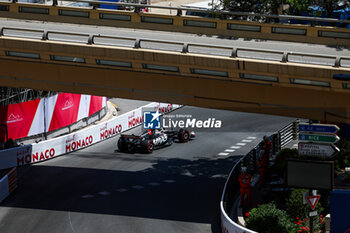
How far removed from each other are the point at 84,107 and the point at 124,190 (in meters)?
15.7

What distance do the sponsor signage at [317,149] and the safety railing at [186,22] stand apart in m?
8.58

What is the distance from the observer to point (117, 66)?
27.0 meters

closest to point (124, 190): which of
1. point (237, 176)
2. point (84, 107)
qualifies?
point (237, 176)

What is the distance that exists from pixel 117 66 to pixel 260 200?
834cm

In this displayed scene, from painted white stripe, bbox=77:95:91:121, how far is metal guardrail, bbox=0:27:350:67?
15314 millimetres

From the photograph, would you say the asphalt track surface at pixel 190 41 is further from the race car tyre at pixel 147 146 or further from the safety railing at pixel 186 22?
the race car tyre at pixel 147 146

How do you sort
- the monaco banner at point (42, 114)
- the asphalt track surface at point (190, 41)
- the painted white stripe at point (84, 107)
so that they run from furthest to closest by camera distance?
the painted white stripe at point (84, 107) < the monaco banner at point (42, 114) < the asphalt track surface at point (190, 41)

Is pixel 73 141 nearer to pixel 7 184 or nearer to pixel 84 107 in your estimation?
pixel 84 107

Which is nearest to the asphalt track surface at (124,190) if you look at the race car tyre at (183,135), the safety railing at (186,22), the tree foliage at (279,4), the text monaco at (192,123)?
the race car tyre at (183,135)

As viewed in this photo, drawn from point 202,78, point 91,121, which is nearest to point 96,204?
point 202,78

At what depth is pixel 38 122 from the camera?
135ft

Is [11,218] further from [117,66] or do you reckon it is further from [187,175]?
[187,175]

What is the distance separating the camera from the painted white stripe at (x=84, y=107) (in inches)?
1763

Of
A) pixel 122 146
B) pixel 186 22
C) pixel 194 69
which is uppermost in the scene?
pixel 186 22
